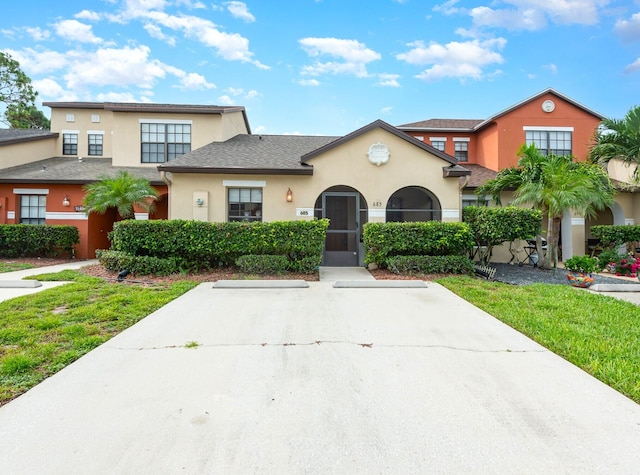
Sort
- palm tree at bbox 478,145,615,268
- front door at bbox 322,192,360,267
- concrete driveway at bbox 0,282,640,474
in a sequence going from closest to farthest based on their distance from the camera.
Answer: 1. concrete driveway at bbox 0,282,640,474
2. palm tree at bbox 478,145,615,268
3. front door at bbox 322,192,360,267

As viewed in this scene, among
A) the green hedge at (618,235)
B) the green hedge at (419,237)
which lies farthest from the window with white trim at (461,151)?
the green hedge at (419,237)

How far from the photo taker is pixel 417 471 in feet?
6.70

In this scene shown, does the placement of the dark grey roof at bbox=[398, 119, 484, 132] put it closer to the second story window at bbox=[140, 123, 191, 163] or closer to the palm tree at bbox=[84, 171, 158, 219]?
the second story window at bbox=[140, 123, 191, 163]

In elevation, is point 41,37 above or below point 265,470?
above

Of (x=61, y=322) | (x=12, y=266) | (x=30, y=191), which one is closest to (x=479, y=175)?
(x=61, y=322)

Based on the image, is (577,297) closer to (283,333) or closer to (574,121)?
(283,333)

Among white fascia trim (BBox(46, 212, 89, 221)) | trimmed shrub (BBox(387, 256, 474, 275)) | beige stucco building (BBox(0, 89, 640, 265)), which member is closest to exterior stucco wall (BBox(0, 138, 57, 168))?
beige stucco building (BBox(0, 89, 640, 265))

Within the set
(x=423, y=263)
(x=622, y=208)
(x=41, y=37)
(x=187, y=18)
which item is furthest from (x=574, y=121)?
(x=41, y=37)

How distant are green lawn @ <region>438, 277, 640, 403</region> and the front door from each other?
426 cm

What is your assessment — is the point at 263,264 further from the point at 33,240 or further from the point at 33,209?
the point at 33,209

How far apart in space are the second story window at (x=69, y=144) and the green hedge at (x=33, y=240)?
6704 mm

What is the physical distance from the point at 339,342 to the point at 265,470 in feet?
7.71

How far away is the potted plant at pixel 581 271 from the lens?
8.14 metres

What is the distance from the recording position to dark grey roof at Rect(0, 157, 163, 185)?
13148mm
